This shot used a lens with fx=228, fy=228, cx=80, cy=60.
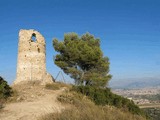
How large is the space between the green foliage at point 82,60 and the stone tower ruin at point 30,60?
3295mm

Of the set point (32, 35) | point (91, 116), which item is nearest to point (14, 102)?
point (91, 116)

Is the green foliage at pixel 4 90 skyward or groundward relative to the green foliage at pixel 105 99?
skyward

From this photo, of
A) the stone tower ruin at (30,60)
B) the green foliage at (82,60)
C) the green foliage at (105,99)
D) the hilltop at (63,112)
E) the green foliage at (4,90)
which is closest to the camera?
the hilltop at (63,112)

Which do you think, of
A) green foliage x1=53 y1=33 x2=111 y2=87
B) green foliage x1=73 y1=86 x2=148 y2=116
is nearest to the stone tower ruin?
green foliage x1=53 y1=33 x2=111 y2=87

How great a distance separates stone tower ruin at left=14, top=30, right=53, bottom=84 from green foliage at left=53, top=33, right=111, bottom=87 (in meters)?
3.29

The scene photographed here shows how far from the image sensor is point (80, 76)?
26156 mm

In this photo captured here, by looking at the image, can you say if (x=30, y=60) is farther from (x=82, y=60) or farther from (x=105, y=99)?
(x=105, y=99)

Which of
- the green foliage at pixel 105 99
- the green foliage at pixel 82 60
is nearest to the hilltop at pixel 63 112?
the green foliage at pixel 105 99

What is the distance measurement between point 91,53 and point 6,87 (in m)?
12.0

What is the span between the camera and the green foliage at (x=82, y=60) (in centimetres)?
2522

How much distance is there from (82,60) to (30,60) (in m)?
5.85

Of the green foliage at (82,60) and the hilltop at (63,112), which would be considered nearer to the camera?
the hilltop at (63,112)

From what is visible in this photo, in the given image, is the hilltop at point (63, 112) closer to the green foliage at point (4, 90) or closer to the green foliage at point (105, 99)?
the green foliage at point (4, 90)

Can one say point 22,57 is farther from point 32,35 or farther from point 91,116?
point 91,116
